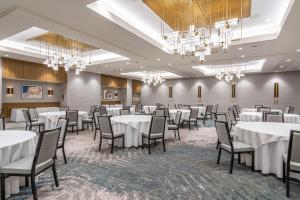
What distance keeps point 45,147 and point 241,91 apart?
1482cm

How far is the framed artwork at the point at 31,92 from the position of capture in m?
10.8

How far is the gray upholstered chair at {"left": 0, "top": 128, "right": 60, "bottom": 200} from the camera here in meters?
2.46

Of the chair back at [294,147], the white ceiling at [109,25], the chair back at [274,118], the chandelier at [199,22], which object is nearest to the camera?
the chair back at [294,147]

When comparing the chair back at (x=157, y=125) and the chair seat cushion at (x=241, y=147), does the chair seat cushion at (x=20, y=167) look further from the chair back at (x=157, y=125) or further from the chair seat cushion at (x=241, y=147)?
the chair seat cushion at (x=241, y=147)

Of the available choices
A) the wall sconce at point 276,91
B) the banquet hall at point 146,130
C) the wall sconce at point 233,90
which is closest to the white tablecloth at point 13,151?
the banquet hall at point 146,130

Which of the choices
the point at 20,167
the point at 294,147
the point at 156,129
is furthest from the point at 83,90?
the point at 294,147

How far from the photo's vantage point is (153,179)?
11.0ft

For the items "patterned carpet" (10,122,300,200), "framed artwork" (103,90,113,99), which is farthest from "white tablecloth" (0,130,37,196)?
"framed artwork" (103,90,113,99)

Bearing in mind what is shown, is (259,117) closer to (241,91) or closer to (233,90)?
(241,91)

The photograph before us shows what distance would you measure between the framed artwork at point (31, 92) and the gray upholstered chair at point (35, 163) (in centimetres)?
960

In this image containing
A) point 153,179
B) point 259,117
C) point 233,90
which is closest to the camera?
point 153,179

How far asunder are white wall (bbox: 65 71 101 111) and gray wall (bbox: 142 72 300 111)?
6356mm

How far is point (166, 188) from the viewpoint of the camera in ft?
9.91

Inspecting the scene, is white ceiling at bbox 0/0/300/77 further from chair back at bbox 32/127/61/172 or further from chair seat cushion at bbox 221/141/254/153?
chair seat cushion at bbox 221/141/254/153
